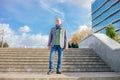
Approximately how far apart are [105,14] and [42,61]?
69852 mm

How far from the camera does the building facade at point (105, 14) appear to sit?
219ft

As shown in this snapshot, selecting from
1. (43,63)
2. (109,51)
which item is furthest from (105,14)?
(43,63)

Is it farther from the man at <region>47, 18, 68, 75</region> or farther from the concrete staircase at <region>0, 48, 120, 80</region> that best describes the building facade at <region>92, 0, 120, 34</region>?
the man at <region>47, 18, 68, 75</region>

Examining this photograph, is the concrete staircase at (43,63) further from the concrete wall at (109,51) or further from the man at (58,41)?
the man at (58,41)

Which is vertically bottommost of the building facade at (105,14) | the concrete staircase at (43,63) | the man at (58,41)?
the concrete staircase at (43,63)

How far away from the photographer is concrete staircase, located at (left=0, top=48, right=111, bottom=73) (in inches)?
370

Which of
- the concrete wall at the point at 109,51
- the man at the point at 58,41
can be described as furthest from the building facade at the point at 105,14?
the man at the point at 58,41

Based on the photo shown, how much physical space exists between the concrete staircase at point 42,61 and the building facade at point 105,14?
169ft

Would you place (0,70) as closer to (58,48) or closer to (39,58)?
(39,58)

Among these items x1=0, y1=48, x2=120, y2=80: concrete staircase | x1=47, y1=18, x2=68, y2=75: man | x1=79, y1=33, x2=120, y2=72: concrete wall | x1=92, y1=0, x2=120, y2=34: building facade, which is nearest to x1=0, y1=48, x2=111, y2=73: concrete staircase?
x1=0, y1=48, x2=120, y2=80: concrete staircase

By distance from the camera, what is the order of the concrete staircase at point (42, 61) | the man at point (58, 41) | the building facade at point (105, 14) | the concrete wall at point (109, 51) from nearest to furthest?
the man at point (58, 41), the concrete wall at point (109, 51), the concrete staircase at point (42, 61), the building facade at point (105, 14)

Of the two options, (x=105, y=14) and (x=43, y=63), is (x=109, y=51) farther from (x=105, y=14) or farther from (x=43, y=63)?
(x=105, y=14)

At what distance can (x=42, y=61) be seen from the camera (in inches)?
407

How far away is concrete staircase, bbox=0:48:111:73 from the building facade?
51369 millimetres
